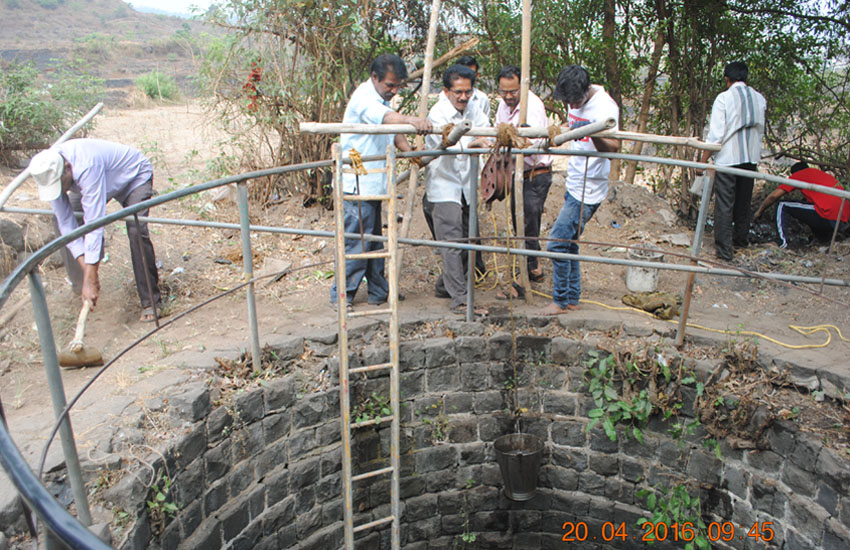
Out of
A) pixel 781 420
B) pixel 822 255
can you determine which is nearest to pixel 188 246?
pixel 781 420

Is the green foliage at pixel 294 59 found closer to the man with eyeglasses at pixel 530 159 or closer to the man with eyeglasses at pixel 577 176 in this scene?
the man with eyeglasses at pixel 530 159

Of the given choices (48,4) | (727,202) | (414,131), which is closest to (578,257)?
(414,131)

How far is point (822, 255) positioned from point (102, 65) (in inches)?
858

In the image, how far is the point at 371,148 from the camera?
4.85 meters

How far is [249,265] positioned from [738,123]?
4.80 metres

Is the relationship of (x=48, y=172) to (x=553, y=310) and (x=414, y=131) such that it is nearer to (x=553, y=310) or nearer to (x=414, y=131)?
(x=414, y=131)

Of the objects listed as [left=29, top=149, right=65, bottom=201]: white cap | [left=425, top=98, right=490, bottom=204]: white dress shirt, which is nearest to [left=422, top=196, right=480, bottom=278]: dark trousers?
[left=425, top=98, right=490, bottom=204]: white dress shirt

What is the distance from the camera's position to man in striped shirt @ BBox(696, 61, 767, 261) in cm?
610

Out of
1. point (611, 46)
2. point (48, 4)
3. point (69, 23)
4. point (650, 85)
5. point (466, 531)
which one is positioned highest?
point (48, 4)

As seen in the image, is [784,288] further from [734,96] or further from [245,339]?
[245,339]

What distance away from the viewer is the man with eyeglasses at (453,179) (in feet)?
16.3

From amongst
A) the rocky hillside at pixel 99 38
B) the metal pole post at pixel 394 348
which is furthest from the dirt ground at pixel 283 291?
the rocky hillside at pixel 99 38

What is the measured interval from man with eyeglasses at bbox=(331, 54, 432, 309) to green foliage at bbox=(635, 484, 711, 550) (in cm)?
258
